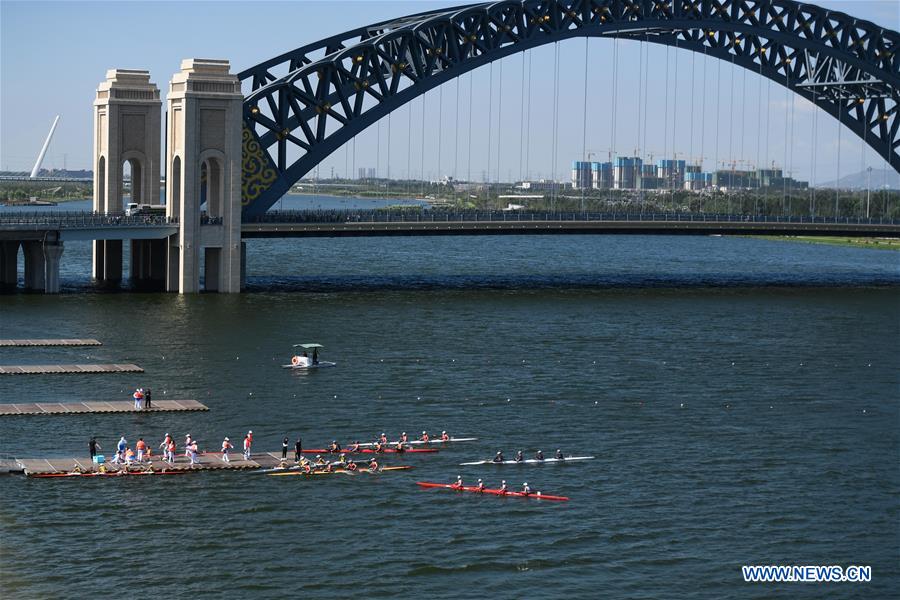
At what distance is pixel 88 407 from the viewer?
88.5 m

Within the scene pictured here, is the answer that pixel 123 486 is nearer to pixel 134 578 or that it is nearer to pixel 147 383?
pixel 134 578

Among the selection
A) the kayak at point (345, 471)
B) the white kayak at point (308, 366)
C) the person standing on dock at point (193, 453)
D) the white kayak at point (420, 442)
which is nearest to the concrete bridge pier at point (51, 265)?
the white kayak at point (308, 366)

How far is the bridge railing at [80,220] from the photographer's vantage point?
468ft

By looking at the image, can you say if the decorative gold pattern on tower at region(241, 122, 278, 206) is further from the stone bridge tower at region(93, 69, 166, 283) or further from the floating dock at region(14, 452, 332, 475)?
the floating dock at region(14, 452, 332, 475)

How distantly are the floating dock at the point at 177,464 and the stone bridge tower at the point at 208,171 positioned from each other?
6966 cm

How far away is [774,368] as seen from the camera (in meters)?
112

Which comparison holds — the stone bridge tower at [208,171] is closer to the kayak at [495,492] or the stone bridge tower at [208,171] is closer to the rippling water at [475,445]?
the rippling water at [475,445]

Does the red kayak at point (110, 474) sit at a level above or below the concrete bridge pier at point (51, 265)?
below

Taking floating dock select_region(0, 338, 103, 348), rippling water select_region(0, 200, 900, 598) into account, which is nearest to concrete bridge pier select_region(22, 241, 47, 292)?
rippling water select_region(0, 200, 900, 598)

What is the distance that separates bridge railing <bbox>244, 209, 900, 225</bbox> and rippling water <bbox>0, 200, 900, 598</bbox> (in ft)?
40.9

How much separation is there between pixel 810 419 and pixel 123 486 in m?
40.1

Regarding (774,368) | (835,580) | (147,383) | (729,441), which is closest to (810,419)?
(729,441)

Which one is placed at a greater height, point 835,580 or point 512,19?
point 512,19

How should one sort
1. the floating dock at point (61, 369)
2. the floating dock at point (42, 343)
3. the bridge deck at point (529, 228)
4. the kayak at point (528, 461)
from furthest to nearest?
the bridge deck at point (529, 228) → the floating dock at point (42, 343) → the floating dock at point (61, 369) → the kayak at point (528, 461)
